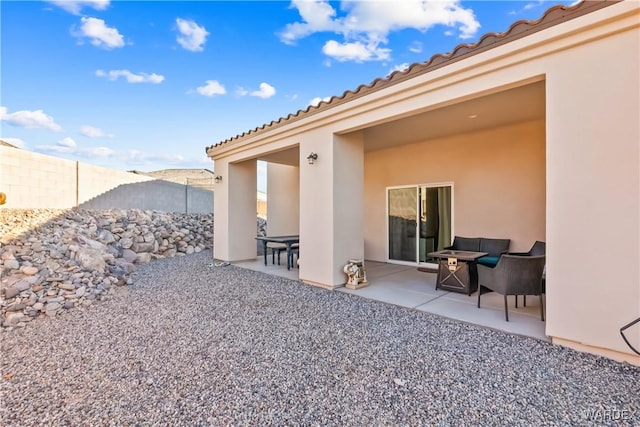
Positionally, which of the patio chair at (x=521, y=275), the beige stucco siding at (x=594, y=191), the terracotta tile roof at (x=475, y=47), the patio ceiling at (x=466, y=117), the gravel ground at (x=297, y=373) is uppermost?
the terracotta tile roof at (x=475, y=47)

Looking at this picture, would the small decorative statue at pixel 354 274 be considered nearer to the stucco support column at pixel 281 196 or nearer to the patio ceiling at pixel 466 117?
the patio ceiling at pixel 466 117

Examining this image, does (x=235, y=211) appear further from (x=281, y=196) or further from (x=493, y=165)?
(x=493, y=165)

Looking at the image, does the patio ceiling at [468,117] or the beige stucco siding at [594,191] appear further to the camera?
the patio ceiling at [468,117]

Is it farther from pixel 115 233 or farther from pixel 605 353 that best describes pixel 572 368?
pixel 115 233

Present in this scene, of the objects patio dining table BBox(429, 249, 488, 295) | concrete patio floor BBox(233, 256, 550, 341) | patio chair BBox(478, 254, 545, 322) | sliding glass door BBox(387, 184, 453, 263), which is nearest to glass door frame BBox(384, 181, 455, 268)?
sliding glass door BBox(387, 184, 453, 263)

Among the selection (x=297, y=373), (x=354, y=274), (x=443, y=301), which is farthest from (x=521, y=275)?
(x=297, y=373)

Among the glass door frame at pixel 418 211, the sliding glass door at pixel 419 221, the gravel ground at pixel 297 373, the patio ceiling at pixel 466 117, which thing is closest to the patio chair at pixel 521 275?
the gravel ground at pixel 297 373

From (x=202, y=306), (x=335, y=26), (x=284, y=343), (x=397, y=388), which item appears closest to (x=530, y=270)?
(x=397, y=388)

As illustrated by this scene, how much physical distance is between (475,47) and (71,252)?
8467 mm

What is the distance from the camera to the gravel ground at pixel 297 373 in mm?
2111

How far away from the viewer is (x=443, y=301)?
4.80 meters

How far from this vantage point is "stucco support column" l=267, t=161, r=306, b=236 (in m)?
11.6

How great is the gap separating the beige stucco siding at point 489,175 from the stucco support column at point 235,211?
14.0 ft

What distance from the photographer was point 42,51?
23.8 ft
